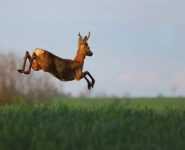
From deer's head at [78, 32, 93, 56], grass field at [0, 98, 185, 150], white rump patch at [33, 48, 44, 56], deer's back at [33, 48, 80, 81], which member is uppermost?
deer's head at [78, 32, 93, 56]

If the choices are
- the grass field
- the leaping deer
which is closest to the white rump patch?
the leaping deer

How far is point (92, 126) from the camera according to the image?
5.91m

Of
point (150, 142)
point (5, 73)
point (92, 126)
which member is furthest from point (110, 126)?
point (5, 73)

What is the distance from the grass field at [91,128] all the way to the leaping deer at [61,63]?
85 centimetres

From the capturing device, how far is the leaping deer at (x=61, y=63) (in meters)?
5.97

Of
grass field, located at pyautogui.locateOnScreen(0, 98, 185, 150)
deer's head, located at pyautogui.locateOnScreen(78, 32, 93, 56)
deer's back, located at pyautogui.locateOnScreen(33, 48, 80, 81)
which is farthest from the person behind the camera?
deer's head, located at pyautogui.locateOnScreen(78, 32, 93, 56)

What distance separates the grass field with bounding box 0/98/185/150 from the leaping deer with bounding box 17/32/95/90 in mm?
851

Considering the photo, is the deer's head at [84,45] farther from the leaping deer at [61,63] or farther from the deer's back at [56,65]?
the deer's back at [56,65]

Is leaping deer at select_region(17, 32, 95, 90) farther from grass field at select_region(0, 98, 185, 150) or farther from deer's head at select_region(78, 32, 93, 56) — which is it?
grass field at select_region(0, 98, 185, 150)

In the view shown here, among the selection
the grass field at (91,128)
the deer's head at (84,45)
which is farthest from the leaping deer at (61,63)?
the grass field at (91,128)

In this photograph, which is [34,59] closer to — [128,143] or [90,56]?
[90,56]

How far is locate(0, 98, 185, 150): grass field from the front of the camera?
16.5 feet

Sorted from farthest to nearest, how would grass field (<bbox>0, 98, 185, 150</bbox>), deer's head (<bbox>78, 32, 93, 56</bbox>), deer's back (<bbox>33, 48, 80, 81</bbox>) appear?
1. deer's head (<bbox>78, 32, 93, 56</bbox>)
2. deer's back (<bbox>33, 48, 80, 81</bbox>)
3. grass field (<bbox>0, 98, 185, 150</bbox>)

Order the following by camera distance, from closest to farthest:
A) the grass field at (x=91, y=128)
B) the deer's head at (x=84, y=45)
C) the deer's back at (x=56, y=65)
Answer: the grass field at (x=91, y=128) < the deer's back at (x=56, y=65) < the deer's head at (x=84, y=45)
